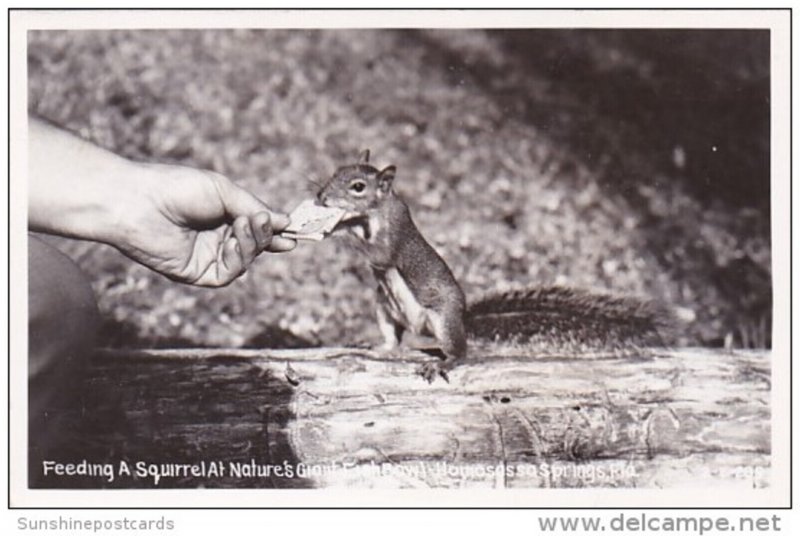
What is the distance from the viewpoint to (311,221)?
1.84 meters

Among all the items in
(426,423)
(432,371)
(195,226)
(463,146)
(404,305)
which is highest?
(463,146)

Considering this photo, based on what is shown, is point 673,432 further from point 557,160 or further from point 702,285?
point 557,160

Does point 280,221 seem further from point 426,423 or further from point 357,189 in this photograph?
point 426,423

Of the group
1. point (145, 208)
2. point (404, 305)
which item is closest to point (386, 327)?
point (404, 305)

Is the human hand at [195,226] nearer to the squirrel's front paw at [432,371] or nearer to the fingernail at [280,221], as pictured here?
the fingernail at [280,221]

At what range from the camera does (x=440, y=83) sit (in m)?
1.89

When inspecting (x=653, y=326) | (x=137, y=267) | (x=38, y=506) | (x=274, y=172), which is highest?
(x=274, y=172)

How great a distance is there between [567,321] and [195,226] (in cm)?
75

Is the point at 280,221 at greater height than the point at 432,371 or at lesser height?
greater

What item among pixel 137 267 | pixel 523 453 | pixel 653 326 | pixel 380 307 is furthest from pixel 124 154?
pixel 653 326

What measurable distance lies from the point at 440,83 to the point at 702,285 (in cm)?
66

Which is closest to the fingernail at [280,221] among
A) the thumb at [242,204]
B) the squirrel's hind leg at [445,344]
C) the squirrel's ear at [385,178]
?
the thumb at [242,204]

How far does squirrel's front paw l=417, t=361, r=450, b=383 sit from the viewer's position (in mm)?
1818

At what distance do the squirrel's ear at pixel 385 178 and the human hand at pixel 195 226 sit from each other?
0.20 metres
